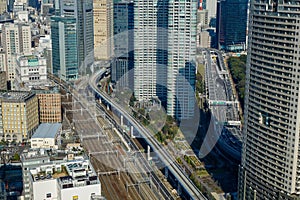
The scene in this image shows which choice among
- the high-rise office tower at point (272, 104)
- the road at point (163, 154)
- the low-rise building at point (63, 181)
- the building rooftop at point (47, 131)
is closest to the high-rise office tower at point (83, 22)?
the road at point (163, 154)

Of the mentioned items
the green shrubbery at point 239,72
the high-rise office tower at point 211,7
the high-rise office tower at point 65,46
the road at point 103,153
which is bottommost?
the road at point 103,153

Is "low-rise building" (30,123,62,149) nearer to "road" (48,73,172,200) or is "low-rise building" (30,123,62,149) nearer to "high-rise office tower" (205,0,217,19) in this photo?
"road" (48,73,172,200)

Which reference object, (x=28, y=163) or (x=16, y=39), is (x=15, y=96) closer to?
(x=28, y=163)

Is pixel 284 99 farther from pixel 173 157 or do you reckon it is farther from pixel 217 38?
pixel 217 38

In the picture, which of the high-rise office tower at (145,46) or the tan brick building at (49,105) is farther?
the high-rise office tower at (145,46)

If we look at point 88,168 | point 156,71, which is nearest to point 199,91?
point 156,71

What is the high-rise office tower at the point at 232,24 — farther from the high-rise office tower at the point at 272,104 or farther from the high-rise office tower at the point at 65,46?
the high-rise office tower at the point at 272,104

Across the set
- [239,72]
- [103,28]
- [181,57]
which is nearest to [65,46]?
[103,28]
